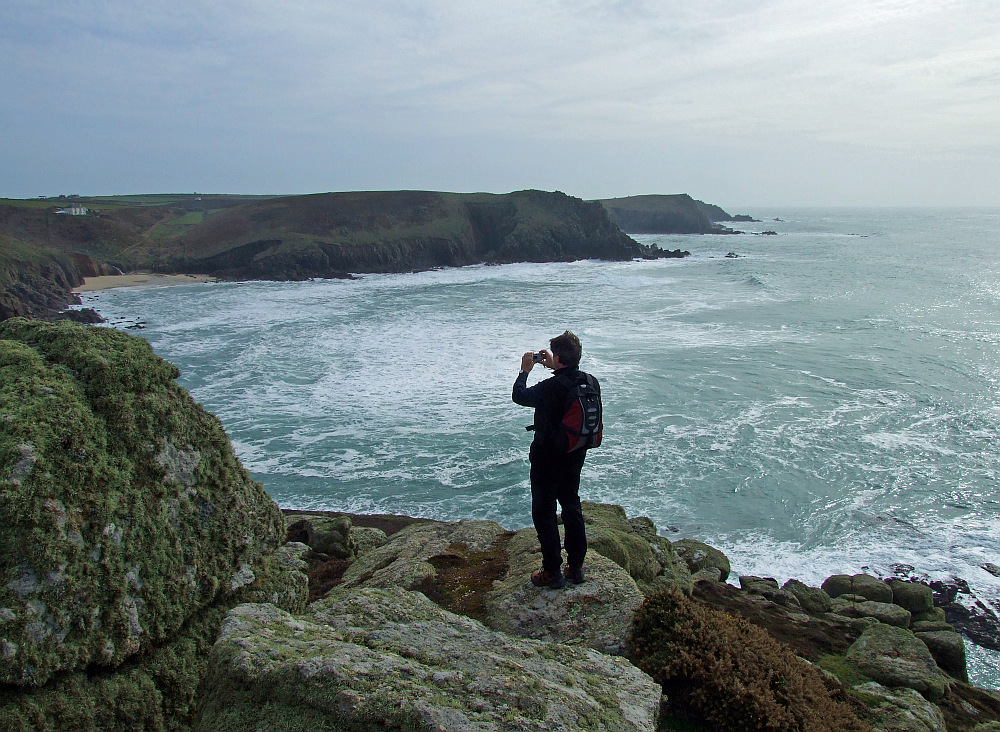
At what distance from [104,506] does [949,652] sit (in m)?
8.99

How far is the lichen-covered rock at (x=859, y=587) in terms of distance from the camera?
9.29 metres

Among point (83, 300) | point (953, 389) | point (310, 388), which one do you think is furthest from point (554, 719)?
point (83, 300)

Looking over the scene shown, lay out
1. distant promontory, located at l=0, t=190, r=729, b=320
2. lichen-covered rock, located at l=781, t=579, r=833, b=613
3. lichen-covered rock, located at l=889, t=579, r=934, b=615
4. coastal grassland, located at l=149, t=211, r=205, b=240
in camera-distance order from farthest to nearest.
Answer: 1. coastal grassland, located at l=149, t=211, r=205, b=240
2. distant promontory, located at l=0, t=190, r=729, b=320
3. lichen-covered rock, located at l=889, t=579, r=934, b=615
4. lichen-covered rock, located at l=781, t=579, r=833, b=613

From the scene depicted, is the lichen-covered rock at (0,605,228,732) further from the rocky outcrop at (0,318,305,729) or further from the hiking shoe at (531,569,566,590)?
the hiking shoe at (531,569,566,590)

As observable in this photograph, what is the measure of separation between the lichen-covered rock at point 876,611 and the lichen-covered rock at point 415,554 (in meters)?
5.06

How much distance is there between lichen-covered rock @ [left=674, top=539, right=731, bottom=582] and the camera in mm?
9253

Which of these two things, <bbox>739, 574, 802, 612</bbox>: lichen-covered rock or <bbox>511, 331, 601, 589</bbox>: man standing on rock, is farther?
<bbox>739, 574, 802, 612</bbox>: lichen-covered rock

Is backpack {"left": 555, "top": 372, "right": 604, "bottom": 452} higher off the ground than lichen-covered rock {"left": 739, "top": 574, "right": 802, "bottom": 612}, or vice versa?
backpack {"left": 555, "top": 372, "right": 604, "bottom": 452}

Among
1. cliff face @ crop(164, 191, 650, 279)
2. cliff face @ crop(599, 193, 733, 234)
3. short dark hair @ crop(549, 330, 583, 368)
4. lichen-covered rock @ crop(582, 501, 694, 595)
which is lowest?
lichen-covered rock @ crop(582, 501, 694, 595)

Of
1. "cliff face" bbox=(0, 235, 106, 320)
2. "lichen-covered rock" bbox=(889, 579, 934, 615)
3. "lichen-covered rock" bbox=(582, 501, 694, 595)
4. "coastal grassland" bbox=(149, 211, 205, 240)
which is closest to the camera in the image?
"lichen-covered rock" bbox=(582, 501, 694, 595)

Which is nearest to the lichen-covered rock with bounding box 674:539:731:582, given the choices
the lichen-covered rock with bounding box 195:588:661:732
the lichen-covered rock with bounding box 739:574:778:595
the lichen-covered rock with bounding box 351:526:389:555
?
the lichen-covered rock with bounding box 739:574:778:595

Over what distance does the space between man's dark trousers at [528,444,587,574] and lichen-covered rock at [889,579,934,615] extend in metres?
6.95

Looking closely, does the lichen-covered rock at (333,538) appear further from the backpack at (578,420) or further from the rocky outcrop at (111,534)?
the backpack at (578,420)

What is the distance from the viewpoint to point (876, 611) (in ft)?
28.1
